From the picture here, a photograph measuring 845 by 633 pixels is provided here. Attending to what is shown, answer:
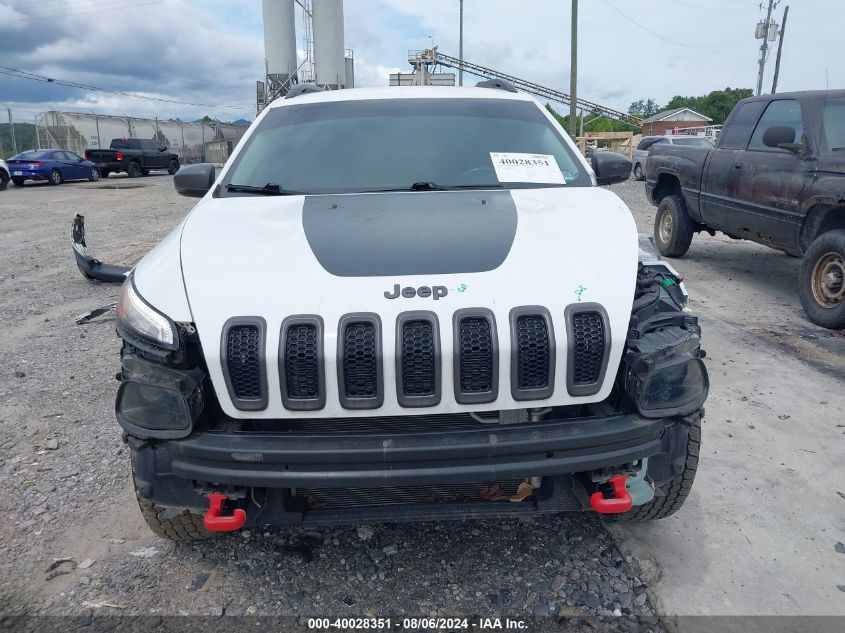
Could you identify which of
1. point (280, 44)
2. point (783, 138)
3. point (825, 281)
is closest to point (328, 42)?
point (280, 44)

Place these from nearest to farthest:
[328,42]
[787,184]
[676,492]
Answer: [676,492]
[787,184]
[328,42]

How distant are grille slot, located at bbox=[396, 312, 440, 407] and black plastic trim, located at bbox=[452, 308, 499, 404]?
0.19ft

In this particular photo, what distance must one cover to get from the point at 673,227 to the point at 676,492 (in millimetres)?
6310

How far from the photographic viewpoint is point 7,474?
321cm

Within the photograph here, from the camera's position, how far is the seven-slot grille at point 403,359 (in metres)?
2.03

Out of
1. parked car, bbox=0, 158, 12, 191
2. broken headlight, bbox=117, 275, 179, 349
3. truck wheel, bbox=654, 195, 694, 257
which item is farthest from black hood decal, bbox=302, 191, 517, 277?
parked car, bbox=0, 158, 12, 191

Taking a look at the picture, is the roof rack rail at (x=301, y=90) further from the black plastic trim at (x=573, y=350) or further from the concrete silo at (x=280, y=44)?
the concrete silo at (x=280, y=44)

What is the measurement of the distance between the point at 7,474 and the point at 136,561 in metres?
1.15

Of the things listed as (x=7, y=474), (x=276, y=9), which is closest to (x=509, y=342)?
(x=7, y=474)

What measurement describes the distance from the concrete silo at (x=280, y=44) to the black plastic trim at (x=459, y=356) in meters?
29.5

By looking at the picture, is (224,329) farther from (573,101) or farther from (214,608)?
(573,101)

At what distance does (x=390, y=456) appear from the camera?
200 cm

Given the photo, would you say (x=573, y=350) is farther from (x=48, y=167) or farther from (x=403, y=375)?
(x=48, y=167)

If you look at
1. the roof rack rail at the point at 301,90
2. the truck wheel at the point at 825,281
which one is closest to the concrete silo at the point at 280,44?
the roof rack rail at the point at 301,90
